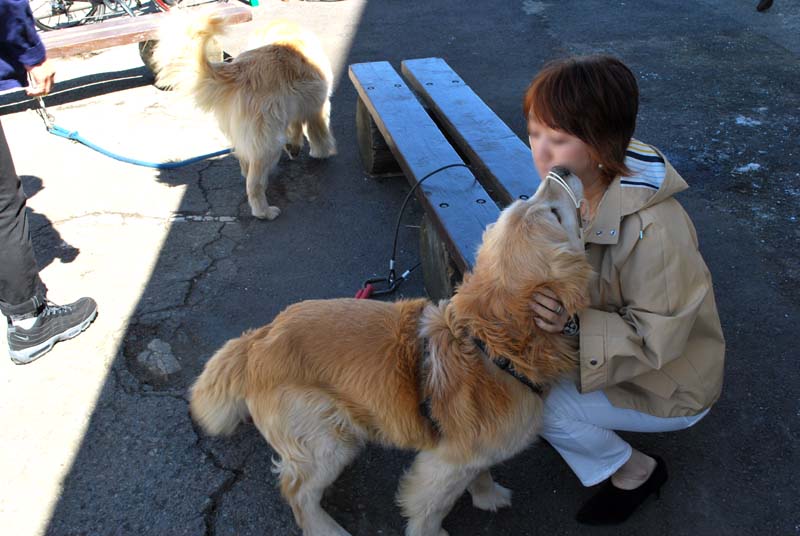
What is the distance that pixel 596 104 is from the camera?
187cm

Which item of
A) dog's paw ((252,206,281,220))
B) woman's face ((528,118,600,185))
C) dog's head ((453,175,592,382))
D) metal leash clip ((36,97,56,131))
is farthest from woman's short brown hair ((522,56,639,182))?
metal leash clip ((36,97,56,131))

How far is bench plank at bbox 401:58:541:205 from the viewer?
3037mm

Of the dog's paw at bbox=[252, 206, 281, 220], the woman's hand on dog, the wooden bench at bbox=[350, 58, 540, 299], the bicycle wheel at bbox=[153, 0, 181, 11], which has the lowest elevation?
the dog's paw at bbox=[252, 206, 281, 220]

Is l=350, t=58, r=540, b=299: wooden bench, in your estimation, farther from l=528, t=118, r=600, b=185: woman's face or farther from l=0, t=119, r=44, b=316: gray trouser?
l=0, t=119, r=44, b=316: gray trouser

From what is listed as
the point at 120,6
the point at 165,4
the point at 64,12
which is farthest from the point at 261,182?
the point at 64,12

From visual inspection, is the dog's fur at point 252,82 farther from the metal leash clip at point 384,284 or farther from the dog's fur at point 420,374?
the dog's fur at point 420,374

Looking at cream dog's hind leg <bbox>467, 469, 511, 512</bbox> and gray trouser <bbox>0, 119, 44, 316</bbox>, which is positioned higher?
gray trouser <bbox>0, 119, 44, 316</bbox>

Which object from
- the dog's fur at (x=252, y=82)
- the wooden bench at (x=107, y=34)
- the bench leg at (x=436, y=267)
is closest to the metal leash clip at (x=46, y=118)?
the wooden bench at (x=107, y=34)

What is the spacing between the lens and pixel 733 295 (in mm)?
3295

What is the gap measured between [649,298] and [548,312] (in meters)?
0.35

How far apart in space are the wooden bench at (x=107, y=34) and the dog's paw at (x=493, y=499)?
4.89 metres

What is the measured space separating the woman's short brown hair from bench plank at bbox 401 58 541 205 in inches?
36.5

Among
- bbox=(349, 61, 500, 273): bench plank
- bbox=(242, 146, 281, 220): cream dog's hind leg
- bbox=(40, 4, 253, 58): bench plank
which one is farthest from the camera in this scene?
bbox=(40, 4, 253, 58): bench plank

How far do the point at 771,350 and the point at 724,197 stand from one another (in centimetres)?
154
